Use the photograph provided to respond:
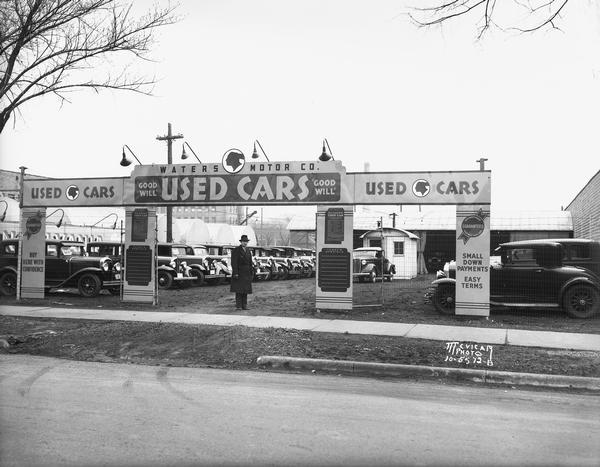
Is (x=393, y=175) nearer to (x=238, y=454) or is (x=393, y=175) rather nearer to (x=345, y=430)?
(x=345, y=430)

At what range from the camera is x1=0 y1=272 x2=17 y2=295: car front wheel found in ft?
59.3

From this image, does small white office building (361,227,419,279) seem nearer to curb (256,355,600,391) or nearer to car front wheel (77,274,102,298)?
car front wheel (77,274,102,298)

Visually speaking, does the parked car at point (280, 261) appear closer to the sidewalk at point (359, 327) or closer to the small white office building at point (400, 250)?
the small white office building at point (400, 250)

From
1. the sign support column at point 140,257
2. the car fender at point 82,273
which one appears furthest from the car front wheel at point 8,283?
the sign support column at point 140,257

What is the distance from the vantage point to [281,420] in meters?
5.49

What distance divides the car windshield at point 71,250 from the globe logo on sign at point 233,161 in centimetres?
745

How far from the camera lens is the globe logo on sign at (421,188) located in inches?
514

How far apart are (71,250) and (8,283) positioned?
7.18 ft

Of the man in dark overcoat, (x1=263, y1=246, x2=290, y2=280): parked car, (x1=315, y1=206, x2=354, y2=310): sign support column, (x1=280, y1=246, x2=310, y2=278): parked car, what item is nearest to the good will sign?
(x1=315, y1=206, x2=354, y2=310): sign support column

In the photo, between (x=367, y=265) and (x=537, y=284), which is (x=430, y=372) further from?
(x=367, y=265)

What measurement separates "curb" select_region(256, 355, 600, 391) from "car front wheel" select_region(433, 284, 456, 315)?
568 cm

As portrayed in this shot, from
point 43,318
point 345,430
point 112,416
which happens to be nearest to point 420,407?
point 345,430

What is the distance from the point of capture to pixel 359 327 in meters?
11.1

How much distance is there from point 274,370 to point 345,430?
3.20 m
